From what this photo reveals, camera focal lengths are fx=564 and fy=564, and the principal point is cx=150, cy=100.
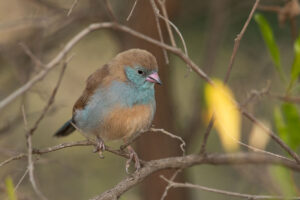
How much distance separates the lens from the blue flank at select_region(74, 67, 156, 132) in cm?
357

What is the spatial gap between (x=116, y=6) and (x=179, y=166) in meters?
3.42

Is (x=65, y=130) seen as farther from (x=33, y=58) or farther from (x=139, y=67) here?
(x=33, y=58)

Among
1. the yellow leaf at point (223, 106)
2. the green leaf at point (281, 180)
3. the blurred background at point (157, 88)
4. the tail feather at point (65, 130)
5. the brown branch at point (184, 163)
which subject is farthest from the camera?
the blurred background at point (157, 88)

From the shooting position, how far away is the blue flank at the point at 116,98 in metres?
3.57

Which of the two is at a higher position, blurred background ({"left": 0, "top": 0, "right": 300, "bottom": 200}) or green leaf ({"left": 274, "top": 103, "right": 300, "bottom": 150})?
green leaf ({"left": 274, "top": 103, "right": 300, "bottom": 150})

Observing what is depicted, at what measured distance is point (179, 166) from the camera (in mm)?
2904

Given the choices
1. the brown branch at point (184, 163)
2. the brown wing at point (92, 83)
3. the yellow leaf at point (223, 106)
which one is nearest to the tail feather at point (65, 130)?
the brown wing at point (92, 83)

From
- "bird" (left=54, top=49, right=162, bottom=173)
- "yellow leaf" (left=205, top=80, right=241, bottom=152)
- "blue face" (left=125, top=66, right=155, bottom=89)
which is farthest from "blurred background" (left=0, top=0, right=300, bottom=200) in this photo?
"yellow leaf" (left=205, top=80, right=241, bottom=152)

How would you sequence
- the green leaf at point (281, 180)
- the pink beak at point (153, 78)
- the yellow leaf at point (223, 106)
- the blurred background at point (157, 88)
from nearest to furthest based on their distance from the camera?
the green leaf at point (281, 180)
the yellow leaf at point (223, 106)
the pink beak at point (153, 78)
the blurred background at point (157, 88)

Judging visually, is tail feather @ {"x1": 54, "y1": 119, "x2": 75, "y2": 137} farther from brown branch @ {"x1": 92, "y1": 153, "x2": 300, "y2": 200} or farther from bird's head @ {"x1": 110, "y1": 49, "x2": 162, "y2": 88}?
brown branch @ {"x1": 92, "y1": 153, "x2": 300, "y2": 200}

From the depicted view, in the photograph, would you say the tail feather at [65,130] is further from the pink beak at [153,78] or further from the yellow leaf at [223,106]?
the yellow leaf at [223,106]

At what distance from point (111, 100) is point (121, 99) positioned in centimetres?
6

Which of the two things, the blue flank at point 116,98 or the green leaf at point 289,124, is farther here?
the blue flank at point 116,98

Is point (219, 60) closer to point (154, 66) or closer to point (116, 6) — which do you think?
point (116, 6)
